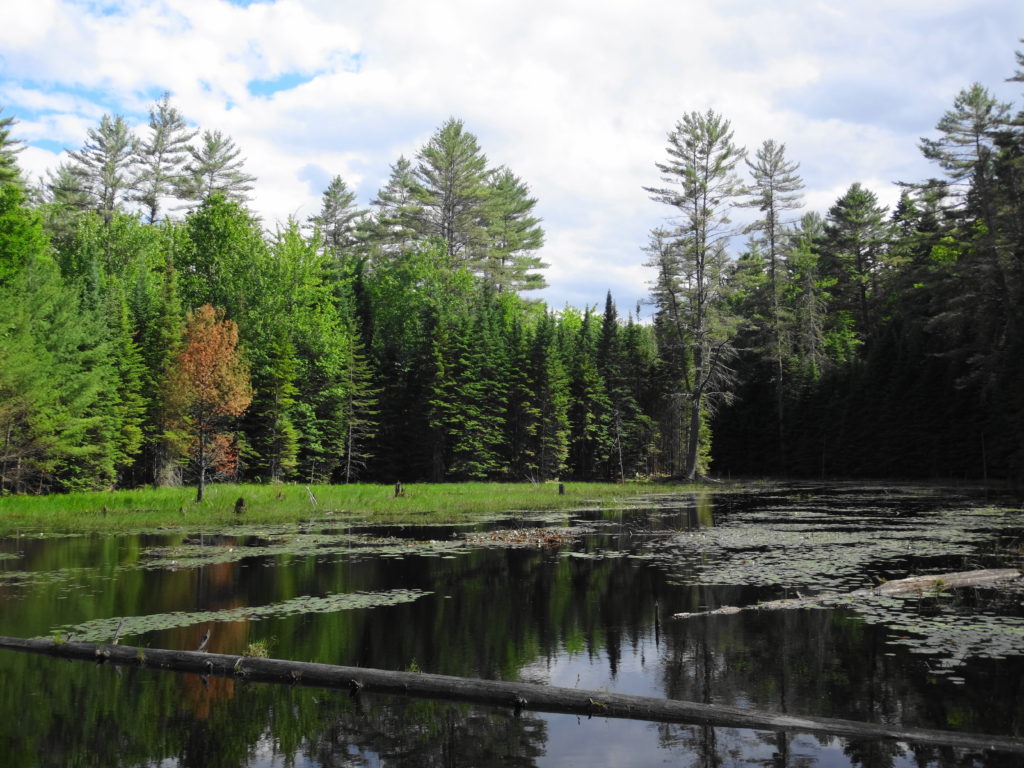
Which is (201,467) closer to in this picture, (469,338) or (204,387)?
(204,387)

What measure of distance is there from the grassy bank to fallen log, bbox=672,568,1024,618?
684 inches

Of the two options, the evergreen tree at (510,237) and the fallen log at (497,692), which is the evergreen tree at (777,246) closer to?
the evergreen tree at (510,237)

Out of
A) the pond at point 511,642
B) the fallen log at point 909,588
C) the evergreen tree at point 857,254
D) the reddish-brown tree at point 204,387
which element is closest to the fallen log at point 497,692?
the pond at point 511,642

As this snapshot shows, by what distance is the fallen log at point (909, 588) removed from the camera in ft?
41.9

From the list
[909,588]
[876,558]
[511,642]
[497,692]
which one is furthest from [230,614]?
[876,558]

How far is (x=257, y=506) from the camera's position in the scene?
30391mm

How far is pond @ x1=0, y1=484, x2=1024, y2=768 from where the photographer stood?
7340mm

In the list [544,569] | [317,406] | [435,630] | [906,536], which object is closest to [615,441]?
[317,406]

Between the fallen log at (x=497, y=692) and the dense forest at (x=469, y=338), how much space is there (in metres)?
22.7

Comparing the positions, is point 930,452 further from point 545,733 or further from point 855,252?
point 545,733

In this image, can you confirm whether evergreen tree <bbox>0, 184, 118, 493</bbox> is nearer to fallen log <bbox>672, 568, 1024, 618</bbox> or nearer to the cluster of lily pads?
the cluster of lily pads

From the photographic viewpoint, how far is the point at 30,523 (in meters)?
26.4

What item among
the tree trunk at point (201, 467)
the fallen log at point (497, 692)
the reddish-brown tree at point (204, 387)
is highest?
the reddish-brown tree at point (204, 387)

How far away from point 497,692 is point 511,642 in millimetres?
3066
